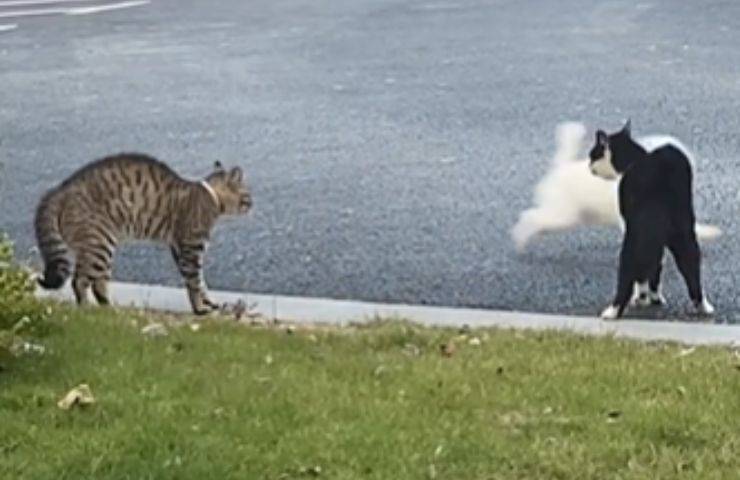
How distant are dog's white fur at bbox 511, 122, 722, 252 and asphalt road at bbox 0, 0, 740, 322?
104 mm

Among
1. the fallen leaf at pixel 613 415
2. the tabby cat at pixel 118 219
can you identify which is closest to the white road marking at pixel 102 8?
the tabby cat at pixel 118 219

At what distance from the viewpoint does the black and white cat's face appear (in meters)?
6.77

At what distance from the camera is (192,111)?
40.7 ft

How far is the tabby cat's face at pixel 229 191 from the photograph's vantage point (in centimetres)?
690

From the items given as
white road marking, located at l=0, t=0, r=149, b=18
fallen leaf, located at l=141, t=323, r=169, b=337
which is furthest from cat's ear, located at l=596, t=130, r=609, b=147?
white road marking, located at l=0, t=0, r=149, b=18

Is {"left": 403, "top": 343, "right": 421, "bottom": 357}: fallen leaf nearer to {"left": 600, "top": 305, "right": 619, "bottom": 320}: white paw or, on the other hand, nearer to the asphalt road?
{"left": 600, "top": 305, "right": 619, "bottom": 320}: white paw

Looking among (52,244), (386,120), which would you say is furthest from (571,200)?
(386,120)

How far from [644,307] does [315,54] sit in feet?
30.9

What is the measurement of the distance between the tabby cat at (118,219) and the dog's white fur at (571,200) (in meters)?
1.58

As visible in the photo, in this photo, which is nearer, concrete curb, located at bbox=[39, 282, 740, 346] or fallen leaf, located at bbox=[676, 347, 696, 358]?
fallen leaf, located at bbox=[676, 347, 696, 358]

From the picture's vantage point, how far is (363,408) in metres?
4.73

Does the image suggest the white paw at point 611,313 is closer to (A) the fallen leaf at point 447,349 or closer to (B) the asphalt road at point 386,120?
(B) the asphalt road at point 386,120

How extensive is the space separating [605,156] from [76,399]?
293 centimetres

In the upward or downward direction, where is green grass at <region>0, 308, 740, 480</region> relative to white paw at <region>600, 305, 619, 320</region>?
upward
